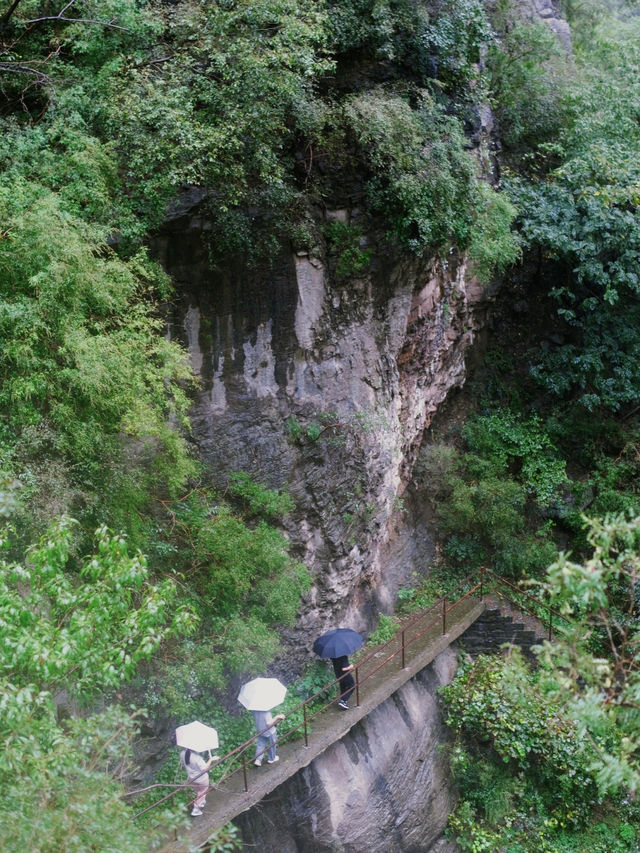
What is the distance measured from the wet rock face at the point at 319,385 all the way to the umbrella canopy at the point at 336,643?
50 cm

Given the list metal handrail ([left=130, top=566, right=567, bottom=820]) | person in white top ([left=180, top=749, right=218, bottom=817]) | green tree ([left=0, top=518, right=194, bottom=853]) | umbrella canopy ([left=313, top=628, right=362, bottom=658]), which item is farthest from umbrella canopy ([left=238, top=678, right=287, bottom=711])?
green tree ([left=0, top=518, right=194, bottom=853])

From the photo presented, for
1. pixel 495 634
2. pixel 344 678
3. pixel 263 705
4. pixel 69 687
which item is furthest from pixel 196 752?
pixel 495 634

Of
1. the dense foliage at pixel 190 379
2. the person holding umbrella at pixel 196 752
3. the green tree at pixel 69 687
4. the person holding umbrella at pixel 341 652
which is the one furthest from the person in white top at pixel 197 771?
the person holding umbrella at pixel 341 652

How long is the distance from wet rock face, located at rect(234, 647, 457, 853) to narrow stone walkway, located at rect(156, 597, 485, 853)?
0.38 meters

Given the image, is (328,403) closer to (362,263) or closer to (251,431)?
(251,431)

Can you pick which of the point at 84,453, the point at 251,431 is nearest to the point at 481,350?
the point at 251,431

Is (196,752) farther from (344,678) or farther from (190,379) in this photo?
(190,379)

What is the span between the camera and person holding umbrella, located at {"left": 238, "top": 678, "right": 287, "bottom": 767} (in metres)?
7.81

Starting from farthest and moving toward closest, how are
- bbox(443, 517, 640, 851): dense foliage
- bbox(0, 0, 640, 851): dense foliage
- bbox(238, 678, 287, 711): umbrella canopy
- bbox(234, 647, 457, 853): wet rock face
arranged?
bbox(443, 517, 640, 851): dense foliage < bbox(234, 647, 457, 853): wet rock face < bbox(238, 678, 287, 711): umbrella canopy < bbox(0, 0, 640, 851): dense foliage

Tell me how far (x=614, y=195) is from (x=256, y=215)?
6.54 meters

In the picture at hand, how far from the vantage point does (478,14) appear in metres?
11.3

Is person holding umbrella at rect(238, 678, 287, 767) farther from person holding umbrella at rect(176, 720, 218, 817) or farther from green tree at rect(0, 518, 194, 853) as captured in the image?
green tree at rect(0, 518, 194, 853)

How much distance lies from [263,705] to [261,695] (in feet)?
0.38

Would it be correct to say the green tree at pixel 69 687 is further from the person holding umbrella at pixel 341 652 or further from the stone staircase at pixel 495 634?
the stone staircase at pixel 495 634
